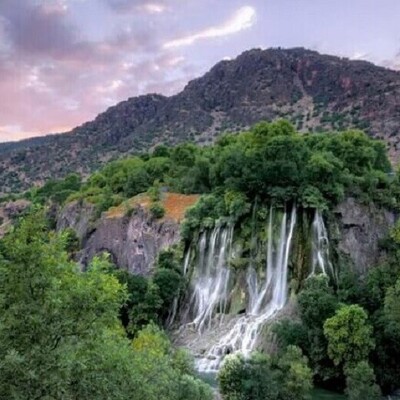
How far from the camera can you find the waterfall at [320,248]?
149 ft

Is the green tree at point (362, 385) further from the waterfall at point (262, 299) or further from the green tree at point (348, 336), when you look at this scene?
the waterfall at point (262, 299)

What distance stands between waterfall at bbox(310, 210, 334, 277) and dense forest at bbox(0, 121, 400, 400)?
78 cm

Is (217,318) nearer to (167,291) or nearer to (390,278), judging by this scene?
(167,291)

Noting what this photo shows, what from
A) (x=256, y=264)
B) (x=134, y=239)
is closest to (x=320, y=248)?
(x=256, y=264)

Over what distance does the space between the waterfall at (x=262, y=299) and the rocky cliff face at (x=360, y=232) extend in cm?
402

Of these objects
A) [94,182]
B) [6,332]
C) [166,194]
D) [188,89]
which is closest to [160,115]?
[188,89]

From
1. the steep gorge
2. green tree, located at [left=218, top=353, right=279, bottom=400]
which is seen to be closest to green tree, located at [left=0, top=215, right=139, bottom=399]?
→ green tree, located at [left=218, top=353, right=279, bottom=400]

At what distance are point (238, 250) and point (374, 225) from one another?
445 inches

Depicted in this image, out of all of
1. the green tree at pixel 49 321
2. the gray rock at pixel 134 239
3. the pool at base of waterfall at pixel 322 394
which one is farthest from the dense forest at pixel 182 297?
the gray rock at pixel 134 239

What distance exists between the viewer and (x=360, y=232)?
47.8 meters

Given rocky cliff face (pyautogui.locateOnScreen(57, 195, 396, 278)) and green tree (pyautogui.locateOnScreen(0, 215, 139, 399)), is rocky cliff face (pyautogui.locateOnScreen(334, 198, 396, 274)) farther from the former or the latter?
green tree (pyautogui.locateOnScreen(0, 215, 139, 399))

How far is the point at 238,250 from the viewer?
48.1m

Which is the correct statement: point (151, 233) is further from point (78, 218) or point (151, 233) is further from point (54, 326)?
point (54, 326)

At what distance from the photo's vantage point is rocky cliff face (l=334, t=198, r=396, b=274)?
46.7 meters
